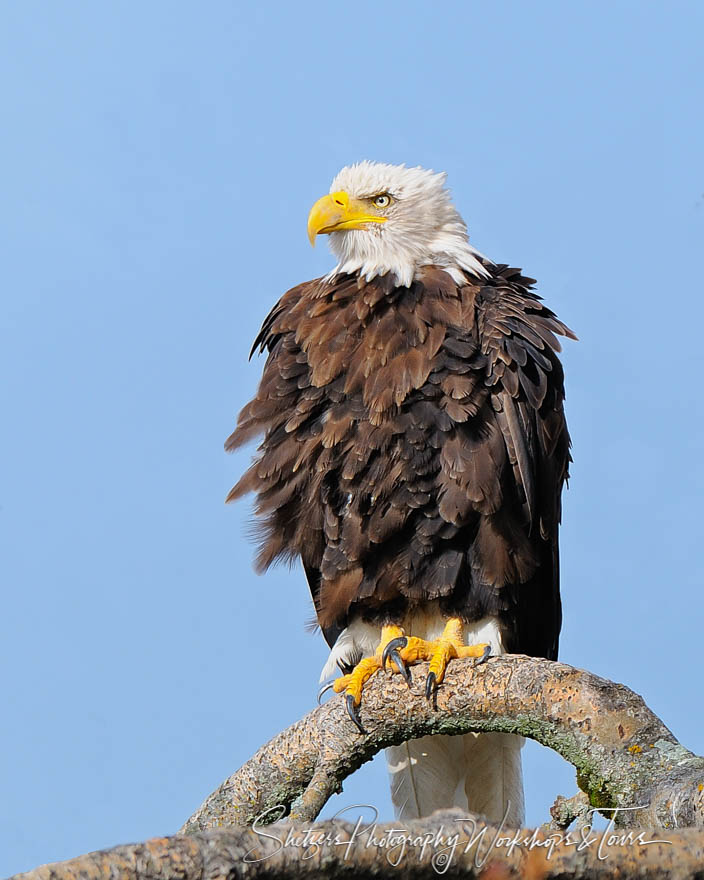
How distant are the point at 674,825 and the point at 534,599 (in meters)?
1.78

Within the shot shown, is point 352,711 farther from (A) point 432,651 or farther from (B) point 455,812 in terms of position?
(B) point 455,812

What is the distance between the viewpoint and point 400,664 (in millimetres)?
3525

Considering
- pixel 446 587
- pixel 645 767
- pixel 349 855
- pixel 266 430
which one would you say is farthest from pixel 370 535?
pixel 349 855

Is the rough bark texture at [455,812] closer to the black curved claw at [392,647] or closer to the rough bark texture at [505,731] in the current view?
the rough bark texture at [505,731]

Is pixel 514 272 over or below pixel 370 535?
over

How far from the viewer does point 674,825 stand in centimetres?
245

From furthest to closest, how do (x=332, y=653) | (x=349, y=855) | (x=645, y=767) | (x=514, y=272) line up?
(x=514, y=272)
(x=332, y=653)
(x=645, y=767)
(x=349, y=855)

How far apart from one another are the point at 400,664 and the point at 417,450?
0.75m

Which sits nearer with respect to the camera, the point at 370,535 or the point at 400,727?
the point at 400,727

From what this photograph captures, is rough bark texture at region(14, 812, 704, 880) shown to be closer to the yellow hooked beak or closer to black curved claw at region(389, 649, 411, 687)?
black curved claw at region(389, 649, 411, 687)

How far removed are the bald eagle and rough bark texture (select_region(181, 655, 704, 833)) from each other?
0.26 metres

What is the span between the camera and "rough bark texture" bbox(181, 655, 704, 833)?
104 inches

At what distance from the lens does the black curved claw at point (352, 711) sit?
325cm

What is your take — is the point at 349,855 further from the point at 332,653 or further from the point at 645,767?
the point at 332,653
